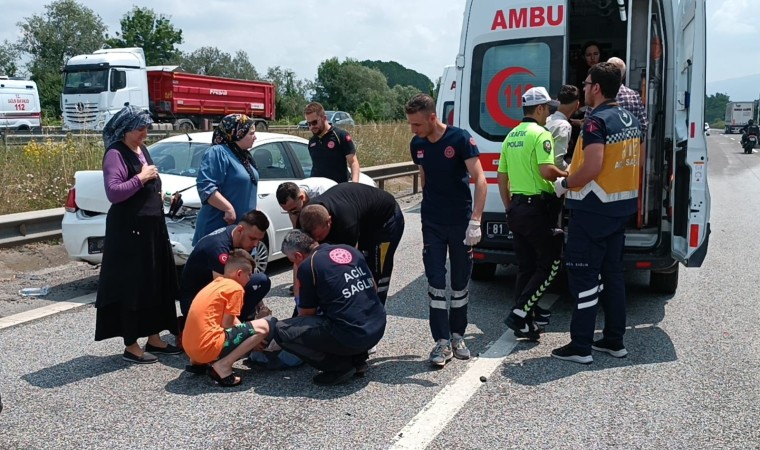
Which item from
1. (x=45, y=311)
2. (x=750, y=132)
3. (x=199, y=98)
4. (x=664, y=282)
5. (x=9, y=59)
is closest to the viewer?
(x=45, y=311)

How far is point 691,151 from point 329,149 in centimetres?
331

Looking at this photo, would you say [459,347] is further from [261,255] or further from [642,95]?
[642,95]

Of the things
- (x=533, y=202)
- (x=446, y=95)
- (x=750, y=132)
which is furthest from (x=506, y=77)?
(x=750, y=132)

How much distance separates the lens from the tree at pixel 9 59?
69000mm

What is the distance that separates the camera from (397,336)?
5.53 meters

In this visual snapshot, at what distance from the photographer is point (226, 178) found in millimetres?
5426

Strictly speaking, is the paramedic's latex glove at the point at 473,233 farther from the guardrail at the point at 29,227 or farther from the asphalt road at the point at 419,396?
the guardrail at the point at 29,227

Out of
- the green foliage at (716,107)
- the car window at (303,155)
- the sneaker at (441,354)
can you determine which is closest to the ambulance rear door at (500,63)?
the sneaker at (441,354)

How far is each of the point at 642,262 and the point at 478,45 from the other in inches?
91.5

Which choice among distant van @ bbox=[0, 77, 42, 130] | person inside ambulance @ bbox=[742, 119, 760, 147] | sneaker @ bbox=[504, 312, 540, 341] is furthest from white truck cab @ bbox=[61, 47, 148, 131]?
person inside ambulance @ bbox=[742, 119, 760, 147]

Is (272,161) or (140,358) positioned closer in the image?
(140,358)

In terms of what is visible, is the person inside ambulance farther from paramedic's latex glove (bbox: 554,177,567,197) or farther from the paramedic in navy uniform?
the paramedic in navy uniform

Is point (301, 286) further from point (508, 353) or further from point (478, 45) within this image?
point (478, 45)

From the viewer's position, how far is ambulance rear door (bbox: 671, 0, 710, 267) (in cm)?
523
